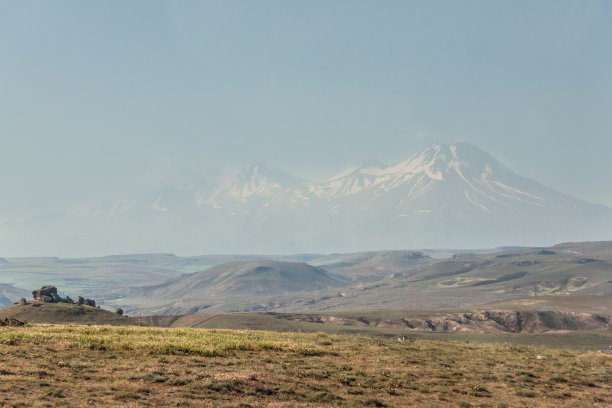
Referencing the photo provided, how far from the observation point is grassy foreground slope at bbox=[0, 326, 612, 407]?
24.9 metres

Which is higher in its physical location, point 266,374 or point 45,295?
point 45,295

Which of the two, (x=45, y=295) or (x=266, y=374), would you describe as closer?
(x=266, y=374)

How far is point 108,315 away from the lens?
92.1m

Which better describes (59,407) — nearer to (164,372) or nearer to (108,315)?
(164,372)

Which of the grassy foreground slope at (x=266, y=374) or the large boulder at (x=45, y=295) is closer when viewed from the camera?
the grassy foreground slope at (x=266, y=374)

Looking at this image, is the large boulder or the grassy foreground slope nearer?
the grassy foreground slope

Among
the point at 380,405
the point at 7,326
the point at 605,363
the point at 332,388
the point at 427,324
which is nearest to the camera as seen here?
the point at 380,405

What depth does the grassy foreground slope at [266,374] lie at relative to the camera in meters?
24.9

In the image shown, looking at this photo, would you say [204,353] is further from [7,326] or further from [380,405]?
[7,326]

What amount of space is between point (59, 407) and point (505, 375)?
2474 cm

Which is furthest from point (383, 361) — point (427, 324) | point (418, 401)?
point (427, 324)

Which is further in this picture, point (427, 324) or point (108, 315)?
point (427, 324)

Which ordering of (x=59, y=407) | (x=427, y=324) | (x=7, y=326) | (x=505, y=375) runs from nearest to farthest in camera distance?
(x=59, y=407) → (x=505, y=375) → (x=7, y=326) → (x=427, y=324)

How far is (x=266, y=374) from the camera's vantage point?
29797mm
